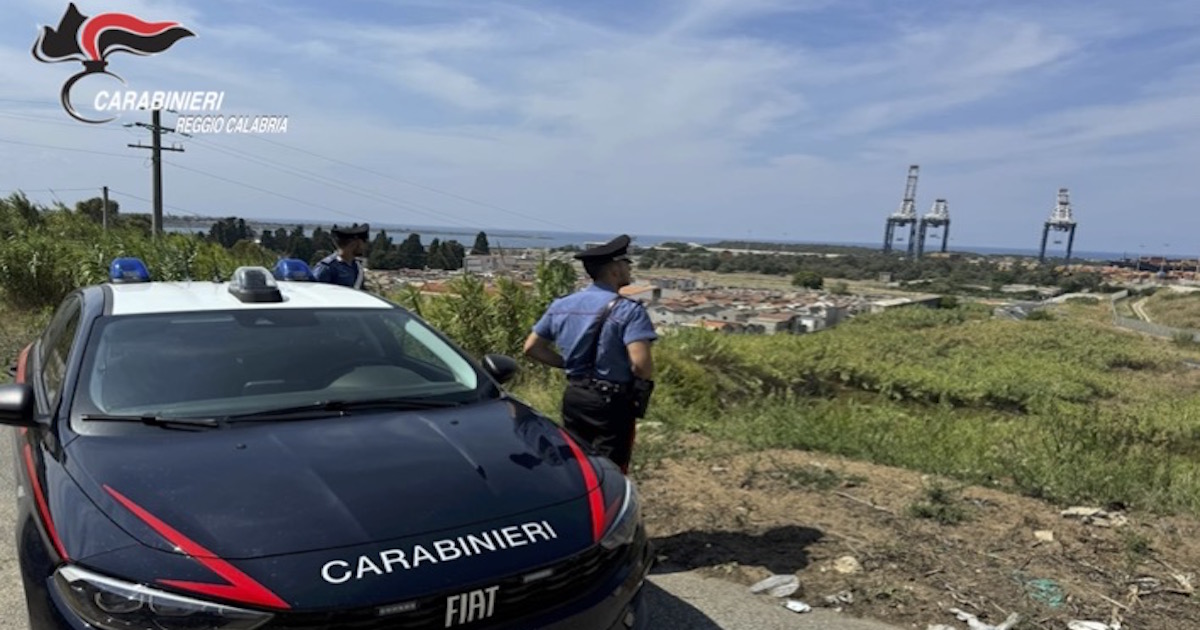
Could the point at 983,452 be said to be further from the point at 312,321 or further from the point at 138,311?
the point at 138,311

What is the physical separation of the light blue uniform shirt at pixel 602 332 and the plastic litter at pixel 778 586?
1.13m

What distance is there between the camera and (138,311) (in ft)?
10.6

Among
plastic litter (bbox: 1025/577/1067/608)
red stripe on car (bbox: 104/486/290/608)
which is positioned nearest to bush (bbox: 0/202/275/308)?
red stripe on car (bbox: 104/486/290/608)

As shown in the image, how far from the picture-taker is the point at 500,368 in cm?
362

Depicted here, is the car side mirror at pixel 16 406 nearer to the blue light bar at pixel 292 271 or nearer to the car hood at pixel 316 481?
the car hood at pixel 316 481

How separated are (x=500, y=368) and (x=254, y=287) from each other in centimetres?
121

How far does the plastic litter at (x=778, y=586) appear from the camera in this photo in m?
3.50

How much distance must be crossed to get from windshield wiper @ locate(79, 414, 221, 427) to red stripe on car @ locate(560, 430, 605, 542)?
1.26 m

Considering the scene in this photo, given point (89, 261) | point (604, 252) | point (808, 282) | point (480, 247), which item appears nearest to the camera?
point (604, 252)

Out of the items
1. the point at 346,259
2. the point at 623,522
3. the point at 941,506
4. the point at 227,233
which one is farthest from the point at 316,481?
the point at 227,233

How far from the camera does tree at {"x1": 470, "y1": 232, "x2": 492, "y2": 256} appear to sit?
1046cm

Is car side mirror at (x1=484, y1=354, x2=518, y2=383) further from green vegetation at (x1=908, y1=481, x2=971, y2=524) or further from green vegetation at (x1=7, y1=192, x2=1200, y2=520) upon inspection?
green vegetation at (x1=908, y1=481, x2=971, y2=524)

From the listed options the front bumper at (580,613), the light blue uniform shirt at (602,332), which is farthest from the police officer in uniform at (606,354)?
the front bumper at (580,613)

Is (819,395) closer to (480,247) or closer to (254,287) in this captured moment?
(480,247)
